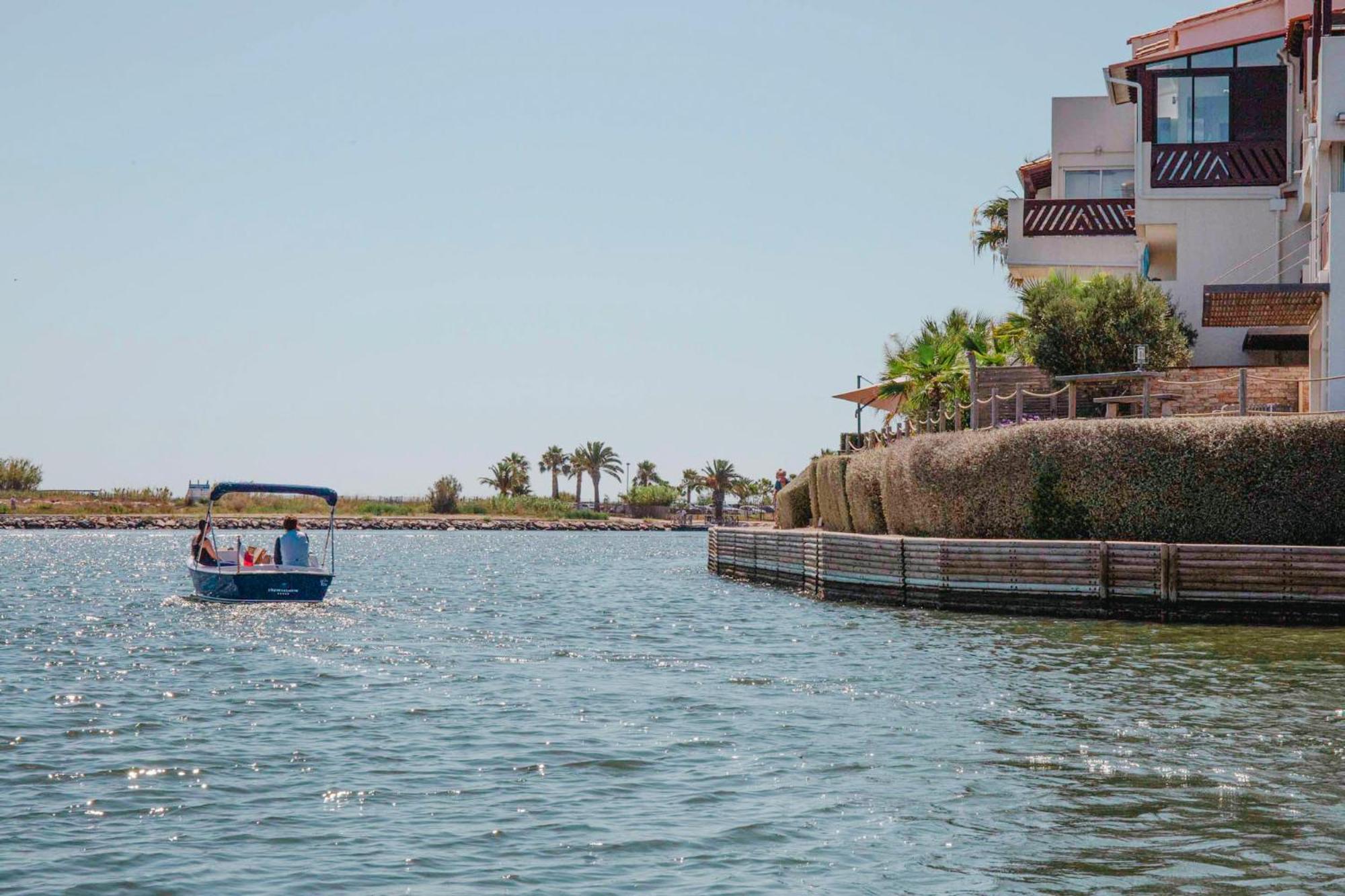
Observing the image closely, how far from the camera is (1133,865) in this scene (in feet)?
30.4

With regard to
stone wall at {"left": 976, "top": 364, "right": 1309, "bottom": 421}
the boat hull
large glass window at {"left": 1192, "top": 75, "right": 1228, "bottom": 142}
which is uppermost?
large glass window at {"left": 1192, "top": 75, "right": 1228, "bottom": 142}

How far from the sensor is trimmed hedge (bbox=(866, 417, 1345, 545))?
24.7 metres

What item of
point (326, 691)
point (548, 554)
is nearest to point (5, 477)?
→ point (548, 554)

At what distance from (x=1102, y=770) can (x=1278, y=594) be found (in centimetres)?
1302

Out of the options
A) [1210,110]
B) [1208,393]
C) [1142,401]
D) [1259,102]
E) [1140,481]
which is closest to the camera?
[1140,481]

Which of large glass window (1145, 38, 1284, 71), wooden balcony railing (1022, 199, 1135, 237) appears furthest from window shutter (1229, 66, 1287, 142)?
wooden balcony railing (1022, 199, 1135, 237)

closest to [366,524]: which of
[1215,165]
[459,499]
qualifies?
[459,499]

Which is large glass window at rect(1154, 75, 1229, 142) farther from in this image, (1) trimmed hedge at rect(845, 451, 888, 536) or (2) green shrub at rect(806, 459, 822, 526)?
(2) green shrub at rect(806, 459, 822, 526)

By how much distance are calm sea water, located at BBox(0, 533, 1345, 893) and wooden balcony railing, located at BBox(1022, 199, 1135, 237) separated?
775 inches

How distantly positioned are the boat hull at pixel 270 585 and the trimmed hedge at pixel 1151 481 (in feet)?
44.0

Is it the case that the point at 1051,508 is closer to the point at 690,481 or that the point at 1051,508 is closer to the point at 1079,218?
the point at 1079,218

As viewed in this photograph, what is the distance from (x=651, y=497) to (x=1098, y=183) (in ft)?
368

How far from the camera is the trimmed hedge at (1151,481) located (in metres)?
24.7

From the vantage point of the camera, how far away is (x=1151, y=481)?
84.5 ft
